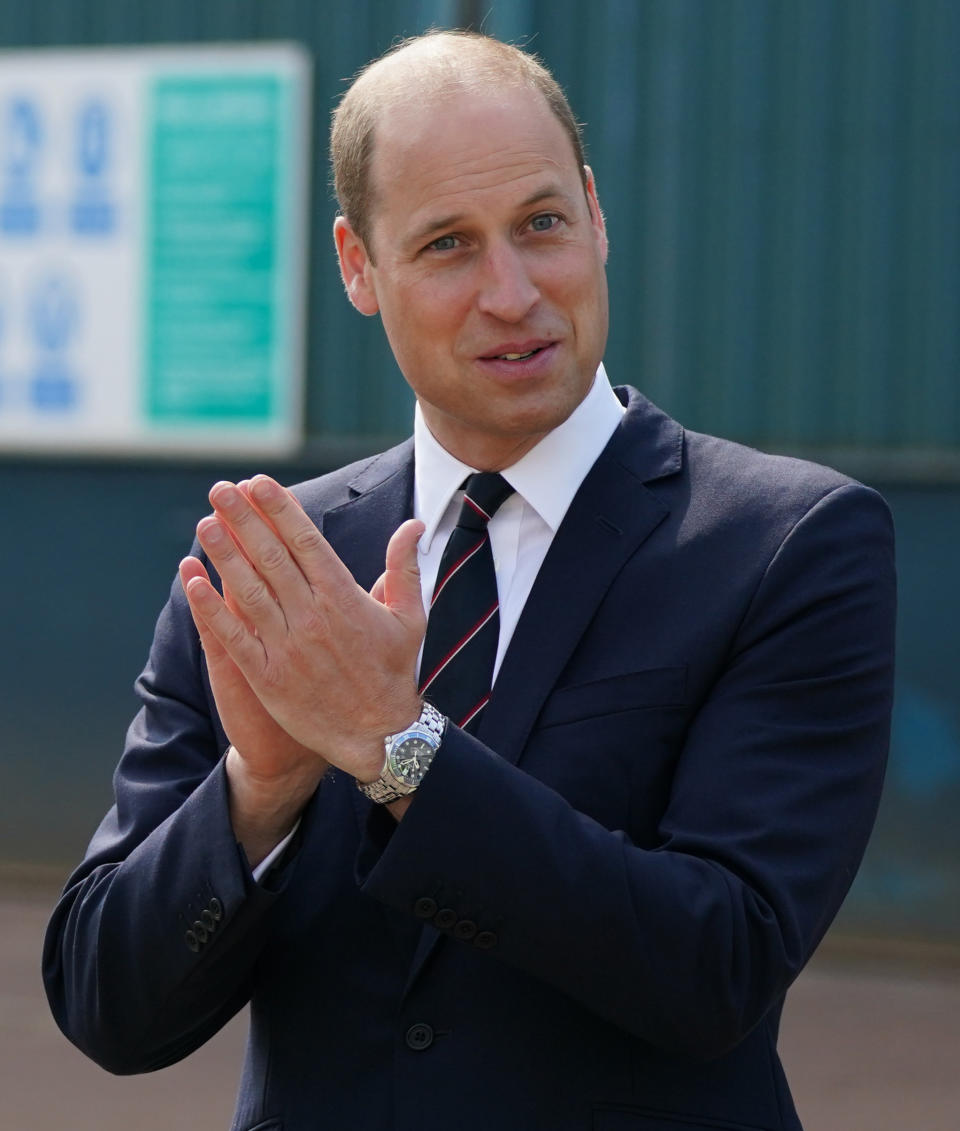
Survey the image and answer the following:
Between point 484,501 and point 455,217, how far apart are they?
33cm

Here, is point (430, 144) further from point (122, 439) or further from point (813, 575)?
point (122, 439)

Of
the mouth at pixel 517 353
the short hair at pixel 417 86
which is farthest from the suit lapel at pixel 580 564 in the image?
the short hair at pixel 417 86

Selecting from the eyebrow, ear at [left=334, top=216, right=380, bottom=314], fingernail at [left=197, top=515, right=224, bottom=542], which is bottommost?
fingernail at [left=197, top=515, right=224, bottom=542]

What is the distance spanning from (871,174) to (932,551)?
1.35 meters

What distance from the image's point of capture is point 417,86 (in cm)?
202

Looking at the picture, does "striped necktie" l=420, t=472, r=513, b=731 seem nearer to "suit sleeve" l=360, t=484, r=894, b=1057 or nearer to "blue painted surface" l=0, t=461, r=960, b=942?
"suit sleeve" l=360, t=484, r=894, b=1057

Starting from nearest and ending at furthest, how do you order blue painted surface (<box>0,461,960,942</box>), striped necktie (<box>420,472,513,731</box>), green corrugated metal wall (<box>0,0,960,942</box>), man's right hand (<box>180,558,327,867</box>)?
1. man's right hand (<box>180,558,327,867</box>)
2. striped necktie (<box>420,472,513,731</box>)
3. green corrugated metal wall (<box>0,0,960,942</box>)
4. blue painted surface (<box>0,461,960,942</box>)

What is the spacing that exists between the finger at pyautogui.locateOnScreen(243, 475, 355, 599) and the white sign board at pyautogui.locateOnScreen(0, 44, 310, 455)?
5.13 meters

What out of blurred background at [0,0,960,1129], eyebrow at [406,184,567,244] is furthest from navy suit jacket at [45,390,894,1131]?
blurred background at [0,0,960,1129]

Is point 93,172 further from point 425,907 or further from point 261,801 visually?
point 425,907

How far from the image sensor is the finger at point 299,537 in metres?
1.66

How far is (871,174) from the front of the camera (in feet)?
20.2

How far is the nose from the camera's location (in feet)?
6.46

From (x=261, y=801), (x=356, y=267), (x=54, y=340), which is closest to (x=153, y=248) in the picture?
(x=54, y=340)
